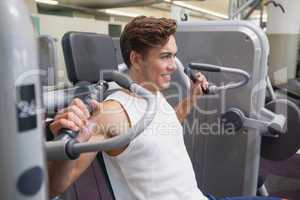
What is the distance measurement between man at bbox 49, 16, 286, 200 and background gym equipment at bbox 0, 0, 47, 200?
0.43 metres

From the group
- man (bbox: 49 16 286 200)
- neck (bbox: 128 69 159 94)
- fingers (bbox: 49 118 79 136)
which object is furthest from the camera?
neck (bbox: 128 69 159 94)

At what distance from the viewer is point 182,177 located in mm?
1345

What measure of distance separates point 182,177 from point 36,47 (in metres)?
0.95

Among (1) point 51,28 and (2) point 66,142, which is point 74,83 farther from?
(1) point 51,28

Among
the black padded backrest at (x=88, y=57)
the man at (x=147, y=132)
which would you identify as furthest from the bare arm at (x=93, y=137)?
the black padded backrest at (x=88, y=57)

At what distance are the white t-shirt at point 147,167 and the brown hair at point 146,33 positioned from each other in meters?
0.24

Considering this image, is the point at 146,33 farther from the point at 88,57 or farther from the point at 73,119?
the point at 73,119

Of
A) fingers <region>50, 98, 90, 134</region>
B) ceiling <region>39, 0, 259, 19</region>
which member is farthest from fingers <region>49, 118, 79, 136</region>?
ceiling <region>39, 0, 259, 19</region>

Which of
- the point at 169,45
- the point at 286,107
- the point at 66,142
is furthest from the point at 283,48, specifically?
the point at 66,142

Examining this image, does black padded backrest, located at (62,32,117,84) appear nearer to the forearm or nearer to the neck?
the neck

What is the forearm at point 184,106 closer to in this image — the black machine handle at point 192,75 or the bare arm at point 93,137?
the black machine handle at point 192,75

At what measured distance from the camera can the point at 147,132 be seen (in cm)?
127

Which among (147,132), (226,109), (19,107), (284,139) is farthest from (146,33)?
(284,139)

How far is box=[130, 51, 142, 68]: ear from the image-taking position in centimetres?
142
